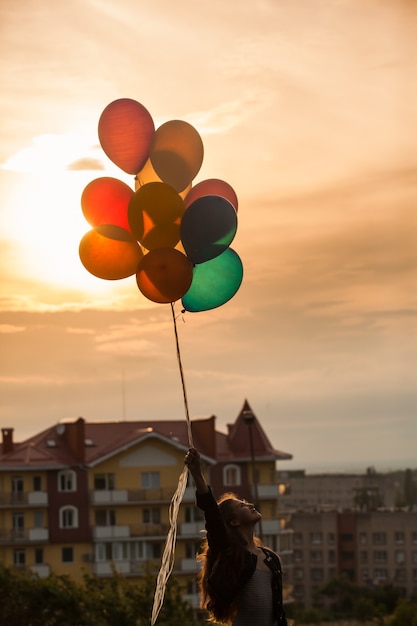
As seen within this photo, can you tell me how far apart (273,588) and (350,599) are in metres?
75.2

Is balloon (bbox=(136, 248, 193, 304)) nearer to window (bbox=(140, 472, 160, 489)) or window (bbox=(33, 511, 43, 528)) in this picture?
window (bbox=(140, 472, 160, 489))

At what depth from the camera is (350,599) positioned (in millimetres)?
78000

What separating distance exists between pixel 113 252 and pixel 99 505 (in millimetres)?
40977

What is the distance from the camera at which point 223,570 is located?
5.29 metres

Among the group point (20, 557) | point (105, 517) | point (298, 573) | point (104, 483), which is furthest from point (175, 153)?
point (298, 573)

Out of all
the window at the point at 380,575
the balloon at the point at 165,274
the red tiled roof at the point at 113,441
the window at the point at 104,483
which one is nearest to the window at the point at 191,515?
the red tiled roof at the point at 113,441

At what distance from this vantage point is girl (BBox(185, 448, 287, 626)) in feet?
17.3


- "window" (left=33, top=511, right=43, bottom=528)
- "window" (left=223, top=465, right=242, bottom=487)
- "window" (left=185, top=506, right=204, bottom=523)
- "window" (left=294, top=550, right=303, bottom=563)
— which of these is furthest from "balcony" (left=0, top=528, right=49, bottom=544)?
"window" (left=294, top=550, right=303, bottom=563)

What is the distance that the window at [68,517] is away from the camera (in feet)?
155

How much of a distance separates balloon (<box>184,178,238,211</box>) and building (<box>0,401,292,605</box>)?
39.5m

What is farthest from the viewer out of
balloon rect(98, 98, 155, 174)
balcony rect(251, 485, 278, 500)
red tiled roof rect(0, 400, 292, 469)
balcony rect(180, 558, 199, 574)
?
balcony rect(251, 485, 278, 500)

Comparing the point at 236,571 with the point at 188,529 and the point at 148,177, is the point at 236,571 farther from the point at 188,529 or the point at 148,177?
the point at 188,529

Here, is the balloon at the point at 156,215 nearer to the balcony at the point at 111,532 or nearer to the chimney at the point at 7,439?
the balcony at the point at 111,532

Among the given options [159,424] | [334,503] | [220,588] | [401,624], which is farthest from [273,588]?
[334,503]
